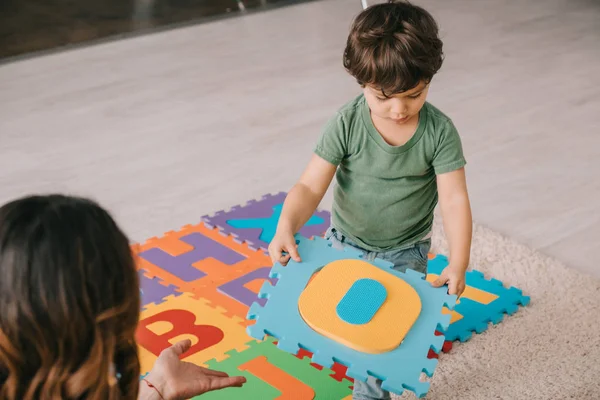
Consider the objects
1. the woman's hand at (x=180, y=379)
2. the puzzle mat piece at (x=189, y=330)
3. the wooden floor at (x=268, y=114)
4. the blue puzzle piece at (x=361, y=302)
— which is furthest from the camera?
the wooden floor at (x=268, y=114)

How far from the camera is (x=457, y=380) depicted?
1306 millimetres

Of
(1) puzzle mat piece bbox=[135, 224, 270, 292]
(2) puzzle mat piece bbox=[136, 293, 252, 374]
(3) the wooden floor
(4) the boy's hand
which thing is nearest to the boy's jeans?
(4) the boy's hand

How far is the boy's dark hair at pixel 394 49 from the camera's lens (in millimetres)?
1076

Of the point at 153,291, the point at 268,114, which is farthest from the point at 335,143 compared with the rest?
the point at 268,114

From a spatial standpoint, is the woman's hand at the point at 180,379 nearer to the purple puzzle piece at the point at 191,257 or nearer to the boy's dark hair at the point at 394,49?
the boy's dark hair at the point at 394,49

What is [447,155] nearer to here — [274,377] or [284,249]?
[284,249]

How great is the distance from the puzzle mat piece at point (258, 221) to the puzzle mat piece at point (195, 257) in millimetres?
24

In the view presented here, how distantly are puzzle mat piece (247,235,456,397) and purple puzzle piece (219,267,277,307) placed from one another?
0.40 metres

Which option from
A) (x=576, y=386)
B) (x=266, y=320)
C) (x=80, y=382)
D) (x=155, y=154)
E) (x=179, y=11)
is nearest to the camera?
(x=80, y=382)

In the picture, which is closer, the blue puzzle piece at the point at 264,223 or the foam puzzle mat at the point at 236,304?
the foam puzzle mat at the point at 236,304

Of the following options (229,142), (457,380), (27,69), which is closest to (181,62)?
(27,69)

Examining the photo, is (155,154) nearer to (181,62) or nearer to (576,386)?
(181,62)

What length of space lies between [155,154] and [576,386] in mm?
1262

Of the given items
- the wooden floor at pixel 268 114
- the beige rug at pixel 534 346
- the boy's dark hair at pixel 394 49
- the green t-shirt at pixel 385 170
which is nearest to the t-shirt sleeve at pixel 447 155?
the green t-shirt at pixel 385 170
